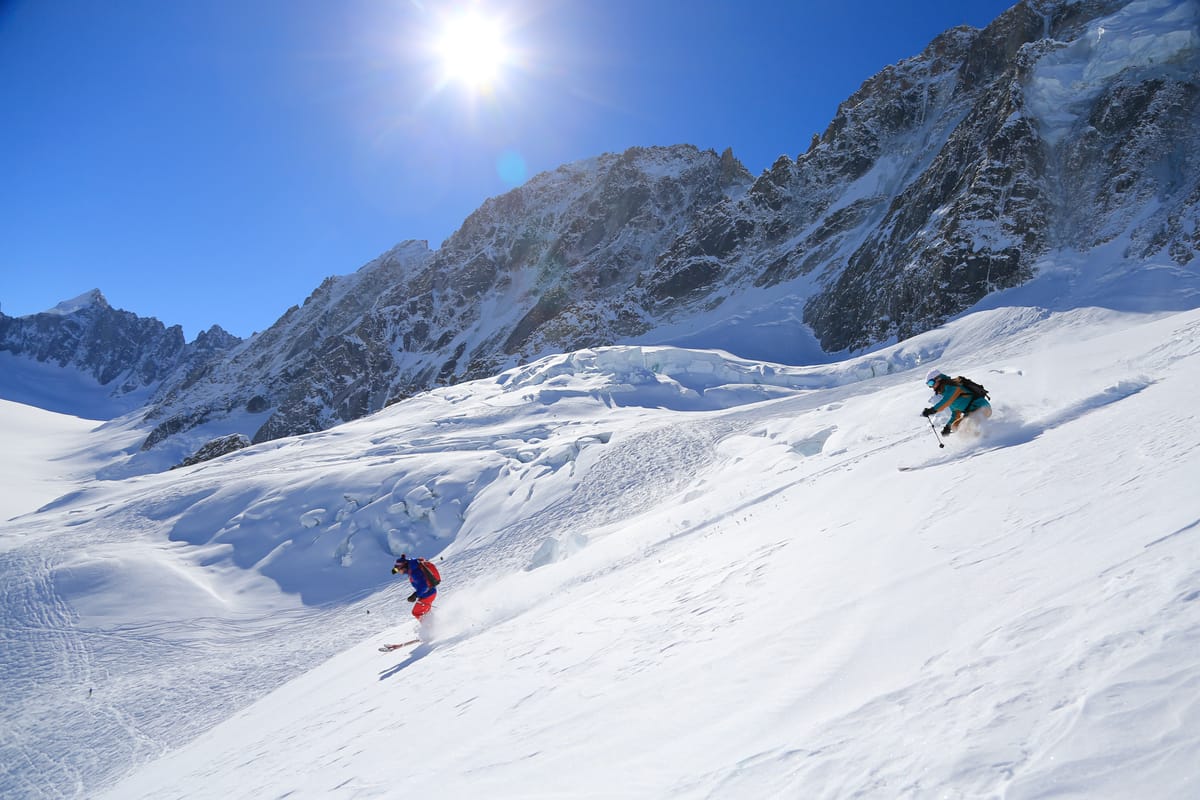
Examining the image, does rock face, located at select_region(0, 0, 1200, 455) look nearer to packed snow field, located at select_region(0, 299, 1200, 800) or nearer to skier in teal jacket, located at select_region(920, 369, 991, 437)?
packed snow field, located at select_region(0, 299, 1200, 800)

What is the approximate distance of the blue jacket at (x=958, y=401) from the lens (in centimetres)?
1003

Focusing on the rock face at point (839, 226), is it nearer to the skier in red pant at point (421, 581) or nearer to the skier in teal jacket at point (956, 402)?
the skier in teal jacket at point (956, 402)

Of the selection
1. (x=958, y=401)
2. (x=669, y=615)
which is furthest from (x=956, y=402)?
(x=669, y=615)

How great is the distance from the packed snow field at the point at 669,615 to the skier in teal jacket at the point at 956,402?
17.2 inches

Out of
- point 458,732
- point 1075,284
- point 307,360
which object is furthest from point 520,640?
point 307,360

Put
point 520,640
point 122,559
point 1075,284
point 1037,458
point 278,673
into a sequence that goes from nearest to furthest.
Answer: point 1037,458, point 520,640, point 278,673, point 122,559, point 1075,284

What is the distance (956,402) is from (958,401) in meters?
0.04

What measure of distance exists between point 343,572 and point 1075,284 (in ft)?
154

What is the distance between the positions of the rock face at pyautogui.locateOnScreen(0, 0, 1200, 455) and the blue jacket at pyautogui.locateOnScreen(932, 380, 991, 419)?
127ft

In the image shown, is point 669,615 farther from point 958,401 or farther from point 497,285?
point 497,285

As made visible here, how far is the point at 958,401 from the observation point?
10.2 meters

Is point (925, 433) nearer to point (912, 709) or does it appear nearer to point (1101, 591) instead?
point (1101, 591)

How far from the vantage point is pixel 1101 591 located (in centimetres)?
312

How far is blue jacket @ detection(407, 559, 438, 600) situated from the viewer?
12.1m
